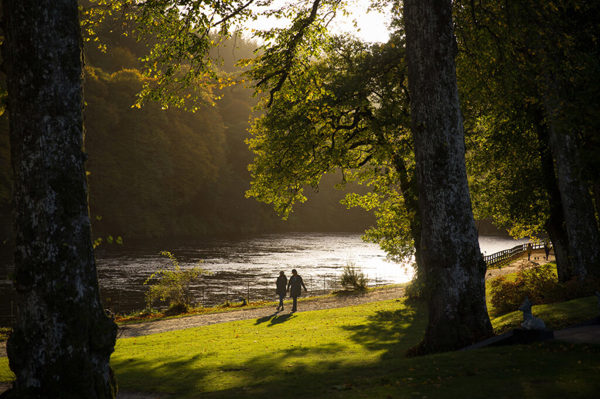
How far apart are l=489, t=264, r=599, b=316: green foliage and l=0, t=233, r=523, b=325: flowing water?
9877 millimetres

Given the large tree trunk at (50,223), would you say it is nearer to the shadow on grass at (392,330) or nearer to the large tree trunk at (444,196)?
the large tree trunk at (444,196)

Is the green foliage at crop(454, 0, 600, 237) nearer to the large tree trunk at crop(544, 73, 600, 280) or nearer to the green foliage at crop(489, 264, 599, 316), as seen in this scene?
the large tree trunk at crop(544, 73, 600, 280)

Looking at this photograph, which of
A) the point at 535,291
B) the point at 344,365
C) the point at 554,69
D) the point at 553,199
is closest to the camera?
the point at 344,365

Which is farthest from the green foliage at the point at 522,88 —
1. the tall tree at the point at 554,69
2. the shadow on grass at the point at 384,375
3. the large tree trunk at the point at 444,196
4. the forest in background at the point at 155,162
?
the forest in background at the point at 155,162

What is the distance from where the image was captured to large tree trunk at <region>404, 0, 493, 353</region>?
8.30m

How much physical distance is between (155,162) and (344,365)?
64.9 m

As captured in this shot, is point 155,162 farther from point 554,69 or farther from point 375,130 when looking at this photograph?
point 554,69

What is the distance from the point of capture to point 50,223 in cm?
492

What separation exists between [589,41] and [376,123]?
787 cm

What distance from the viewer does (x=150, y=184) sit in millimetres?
69188

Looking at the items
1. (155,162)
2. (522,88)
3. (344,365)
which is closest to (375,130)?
(522,88)

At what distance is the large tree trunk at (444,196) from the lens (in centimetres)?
830

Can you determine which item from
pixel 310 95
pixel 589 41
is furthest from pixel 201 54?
pixel 589 41

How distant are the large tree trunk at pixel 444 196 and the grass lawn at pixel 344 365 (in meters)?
0.95
